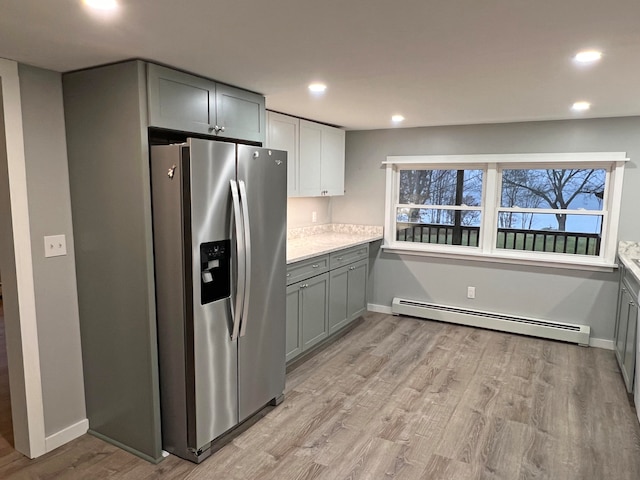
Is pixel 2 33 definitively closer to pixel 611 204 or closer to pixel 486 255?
pixel 486 255

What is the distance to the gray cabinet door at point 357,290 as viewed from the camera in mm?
4437

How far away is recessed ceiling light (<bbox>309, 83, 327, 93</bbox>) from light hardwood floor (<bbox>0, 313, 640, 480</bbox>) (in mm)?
2148

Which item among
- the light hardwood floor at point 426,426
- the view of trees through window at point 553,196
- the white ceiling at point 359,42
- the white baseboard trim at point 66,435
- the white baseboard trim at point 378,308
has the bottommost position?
the light hardwood floor at point 426,426

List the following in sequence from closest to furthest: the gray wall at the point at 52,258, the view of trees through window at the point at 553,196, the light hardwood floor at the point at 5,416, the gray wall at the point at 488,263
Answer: the gray wall at the point at 52,258 → the light hardwood floor at the point at 5,416 → the gray wall at the point at 488,263 → the view of trees through window at the point at 553,196

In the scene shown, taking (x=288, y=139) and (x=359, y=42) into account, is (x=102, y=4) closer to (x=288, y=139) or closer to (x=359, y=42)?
(x=359, y=42)

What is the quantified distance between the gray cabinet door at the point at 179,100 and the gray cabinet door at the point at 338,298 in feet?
6.53

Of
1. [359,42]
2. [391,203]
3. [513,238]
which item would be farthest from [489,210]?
[359,42]

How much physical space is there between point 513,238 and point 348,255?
1.81 m

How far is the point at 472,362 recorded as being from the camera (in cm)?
380

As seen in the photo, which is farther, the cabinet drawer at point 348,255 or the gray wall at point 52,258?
the cabinet drawer at point 348,255

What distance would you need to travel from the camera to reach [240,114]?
279 centimetres

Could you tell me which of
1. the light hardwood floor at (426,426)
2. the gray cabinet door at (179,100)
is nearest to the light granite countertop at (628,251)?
the light hardwood floor at (426,426)

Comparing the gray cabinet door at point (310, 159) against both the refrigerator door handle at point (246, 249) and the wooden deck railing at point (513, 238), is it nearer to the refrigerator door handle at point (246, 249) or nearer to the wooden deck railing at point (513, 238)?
the wooden deck railing at point (513, 238)

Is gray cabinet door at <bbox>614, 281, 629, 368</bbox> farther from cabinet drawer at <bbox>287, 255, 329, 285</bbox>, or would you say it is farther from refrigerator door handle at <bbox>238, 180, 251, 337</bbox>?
refrigerator door handle at <bbox>238, 180, 251, 337</bbox>
